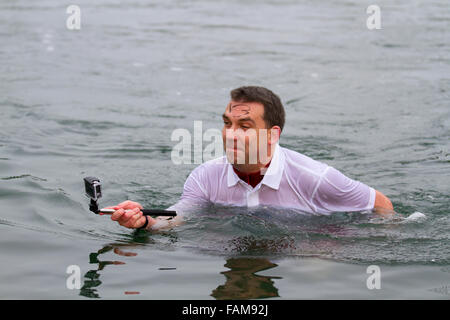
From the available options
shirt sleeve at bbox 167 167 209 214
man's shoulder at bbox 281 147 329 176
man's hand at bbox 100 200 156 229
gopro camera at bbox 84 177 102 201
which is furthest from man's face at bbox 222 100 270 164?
gopro camera at bbox 84 177 102 201

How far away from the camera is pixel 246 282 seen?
182 inches

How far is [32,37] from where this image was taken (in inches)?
545

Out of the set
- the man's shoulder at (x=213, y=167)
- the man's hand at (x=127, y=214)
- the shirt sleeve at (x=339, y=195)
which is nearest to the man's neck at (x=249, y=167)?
the man's shoulder at (x=213, y=167)

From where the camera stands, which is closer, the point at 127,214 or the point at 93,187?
the point at 93,187

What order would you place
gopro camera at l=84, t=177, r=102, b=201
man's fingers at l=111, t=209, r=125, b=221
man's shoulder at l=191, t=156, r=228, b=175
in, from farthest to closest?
1. man's shoulder at l=191, t=156, r=228, b=175
2. man's fingers at l=111, t=209, r=125, b=221
3. gopro camera at l=84, t=177, r=102, b=201

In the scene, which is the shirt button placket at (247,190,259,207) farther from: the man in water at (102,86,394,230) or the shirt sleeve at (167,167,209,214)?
the shirt sleeve at (167,167,209,214)

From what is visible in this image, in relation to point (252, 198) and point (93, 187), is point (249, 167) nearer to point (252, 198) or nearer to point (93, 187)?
point (252, 198)

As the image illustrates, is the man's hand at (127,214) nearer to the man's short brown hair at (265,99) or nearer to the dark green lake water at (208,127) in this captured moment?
the dark green lake water at (208,127)

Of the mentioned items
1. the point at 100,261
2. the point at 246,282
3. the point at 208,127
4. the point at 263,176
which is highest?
the point at 208,127

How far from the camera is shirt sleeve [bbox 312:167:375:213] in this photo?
545 cm

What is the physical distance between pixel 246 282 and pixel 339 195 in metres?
1.23

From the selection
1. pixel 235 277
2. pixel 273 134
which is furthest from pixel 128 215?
pixel 273 134

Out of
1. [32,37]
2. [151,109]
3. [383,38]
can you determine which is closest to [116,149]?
[151,109]
